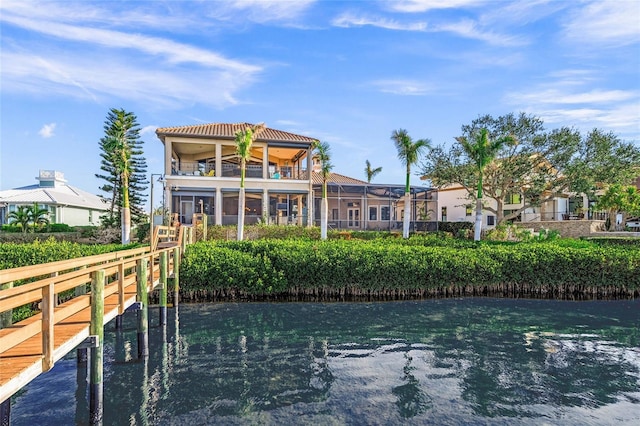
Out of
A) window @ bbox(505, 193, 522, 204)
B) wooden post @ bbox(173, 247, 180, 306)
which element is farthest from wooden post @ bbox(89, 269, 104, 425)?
window @ bbox(505, 193, 522, 204)

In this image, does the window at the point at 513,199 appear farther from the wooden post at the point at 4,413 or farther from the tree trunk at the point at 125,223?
the wooden post at the point at 4,413

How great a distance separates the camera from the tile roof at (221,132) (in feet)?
84.3

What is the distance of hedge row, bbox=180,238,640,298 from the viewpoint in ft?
51.1

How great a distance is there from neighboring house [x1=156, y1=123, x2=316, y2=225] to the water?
13.6 meters

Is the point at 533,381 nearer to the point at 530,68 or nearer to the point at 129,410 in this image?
the point at 129,410

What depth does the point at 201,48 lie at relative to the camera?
668 inches

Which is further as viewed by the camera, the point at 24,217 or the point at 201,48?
the point at 24,217

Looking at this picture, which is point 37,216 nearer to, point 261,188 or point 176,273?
point 261,188

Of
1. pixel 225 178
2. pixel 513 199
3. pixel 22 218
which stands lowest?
pixel 22 218

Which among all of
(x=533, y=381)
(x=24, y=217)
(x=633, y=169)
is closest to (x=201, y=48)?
(x=533, y=381)

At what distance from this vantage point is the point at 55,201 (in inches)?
1222

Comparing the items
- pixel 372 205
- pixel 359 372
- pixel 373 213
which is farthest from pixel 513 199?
pixel 359 372

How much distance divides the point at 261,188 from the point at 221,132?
4383mm

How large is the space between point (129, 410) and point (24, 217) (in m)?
25.1
